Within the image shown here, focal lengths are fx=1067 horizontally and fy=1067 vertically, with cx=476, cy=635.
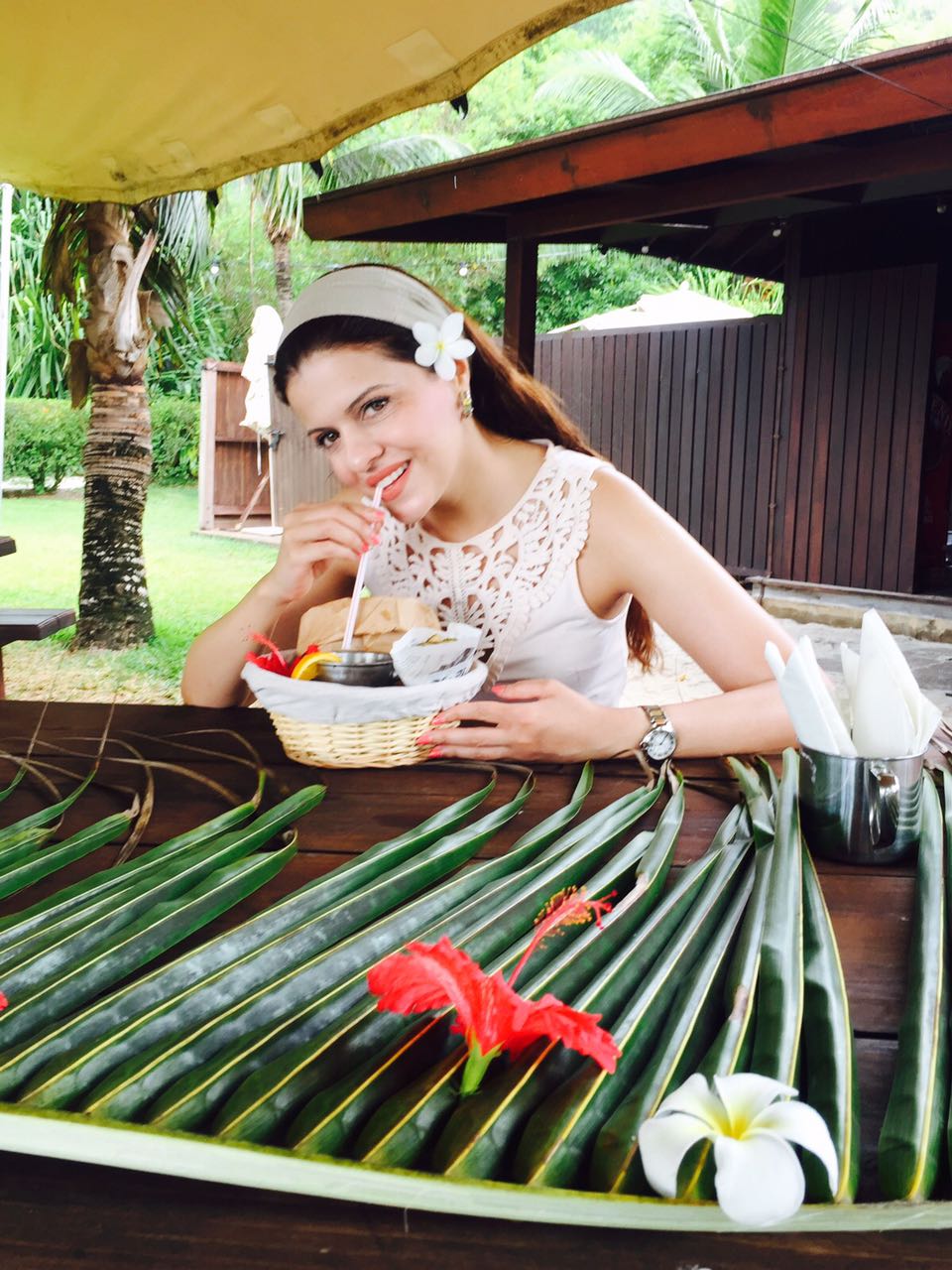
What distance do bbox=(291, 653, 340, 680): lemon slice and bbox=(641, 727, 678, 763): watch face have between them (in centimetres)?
40

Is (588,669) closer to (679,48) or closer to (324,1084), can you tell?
(324,1084)

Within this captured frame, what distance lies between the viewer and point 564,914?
68 cm

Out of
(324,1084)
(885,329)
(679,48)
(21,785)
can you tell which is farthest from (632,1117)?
(679,48)

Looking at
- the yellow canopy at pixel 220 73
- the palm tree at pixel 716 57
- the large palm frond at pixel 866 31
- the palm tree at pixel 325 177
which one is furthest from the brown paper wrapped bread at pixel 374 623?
the large palm frond at pixel 866 31

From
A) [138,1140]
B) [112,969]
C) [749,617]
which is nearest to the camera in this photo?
[138,1140]

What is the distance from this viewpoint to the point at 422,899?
0.77 meters

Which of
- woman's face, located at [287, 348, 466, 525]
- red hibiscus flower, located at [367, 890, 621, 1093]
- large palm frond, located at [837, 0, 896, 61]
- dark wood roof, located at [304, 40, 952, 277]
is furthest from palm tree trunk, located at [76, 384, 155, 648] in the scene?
large palm frond, located at [837, 0, 896, 61]

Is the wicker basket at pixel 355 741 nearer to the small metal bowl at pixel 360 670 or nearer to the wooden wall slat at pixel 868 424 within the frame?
the small metal bowl at pixel 360 670

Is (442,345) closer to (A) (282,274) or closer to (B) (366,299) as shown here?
(B) (366,299)

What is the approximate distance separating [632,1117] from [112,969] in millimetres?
339

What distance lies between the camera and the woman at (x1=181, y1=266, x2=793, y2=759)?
135 centimetres

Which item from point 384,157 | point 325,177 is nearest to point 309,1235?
point 325,177

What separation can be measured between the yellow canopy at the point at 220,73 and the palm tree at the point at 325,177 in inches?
311

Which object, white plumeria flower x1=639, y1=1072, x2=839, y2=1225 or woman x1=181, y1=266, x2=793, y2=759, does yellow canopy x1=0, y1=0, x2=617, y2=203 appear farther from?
white plumeria flower x1=639, y1=1072, x2=839, y2=1225
